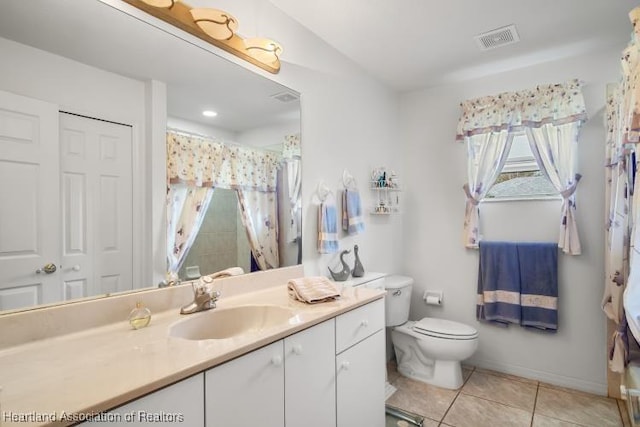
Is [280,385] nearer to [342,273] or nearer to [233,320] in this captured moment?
[233,320]

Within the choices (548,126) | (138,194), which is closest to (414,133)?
(548,126)

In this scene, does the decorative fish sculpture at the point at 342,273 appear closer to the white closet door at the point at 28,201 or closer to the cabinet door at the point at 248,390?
the cabinet door at the point at 248,390

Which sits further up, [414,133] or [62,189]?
[414,133]

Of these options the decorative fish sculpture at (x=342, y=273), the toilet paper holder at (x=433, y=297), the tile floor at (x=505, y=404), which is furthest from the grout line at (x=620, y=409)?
the decorative fish sculpture at (x=342, y=273)

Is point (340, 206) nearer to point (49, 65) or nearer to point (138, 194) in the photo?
point (138, 194)

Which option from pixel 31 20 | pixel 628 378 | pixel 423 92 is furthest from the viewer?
pixel 423 92

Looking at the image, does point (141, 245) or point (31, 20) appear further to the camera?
point (141, 245)

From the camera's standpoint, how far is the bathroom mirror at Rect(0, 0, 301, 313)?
1.03 metres

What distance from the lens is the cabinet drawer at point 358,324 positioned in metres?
1.40

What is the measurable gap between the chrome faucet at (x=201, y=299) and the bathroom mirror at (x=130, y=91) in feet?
0.49

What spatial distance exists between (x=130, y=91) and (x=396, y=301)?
2.20m

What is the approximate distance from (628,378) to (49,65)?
10.0 feet

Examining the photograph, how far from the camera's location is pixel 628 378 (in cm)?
185

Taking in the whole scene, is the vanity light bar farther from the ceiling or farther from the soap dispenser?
the soap dispenser
